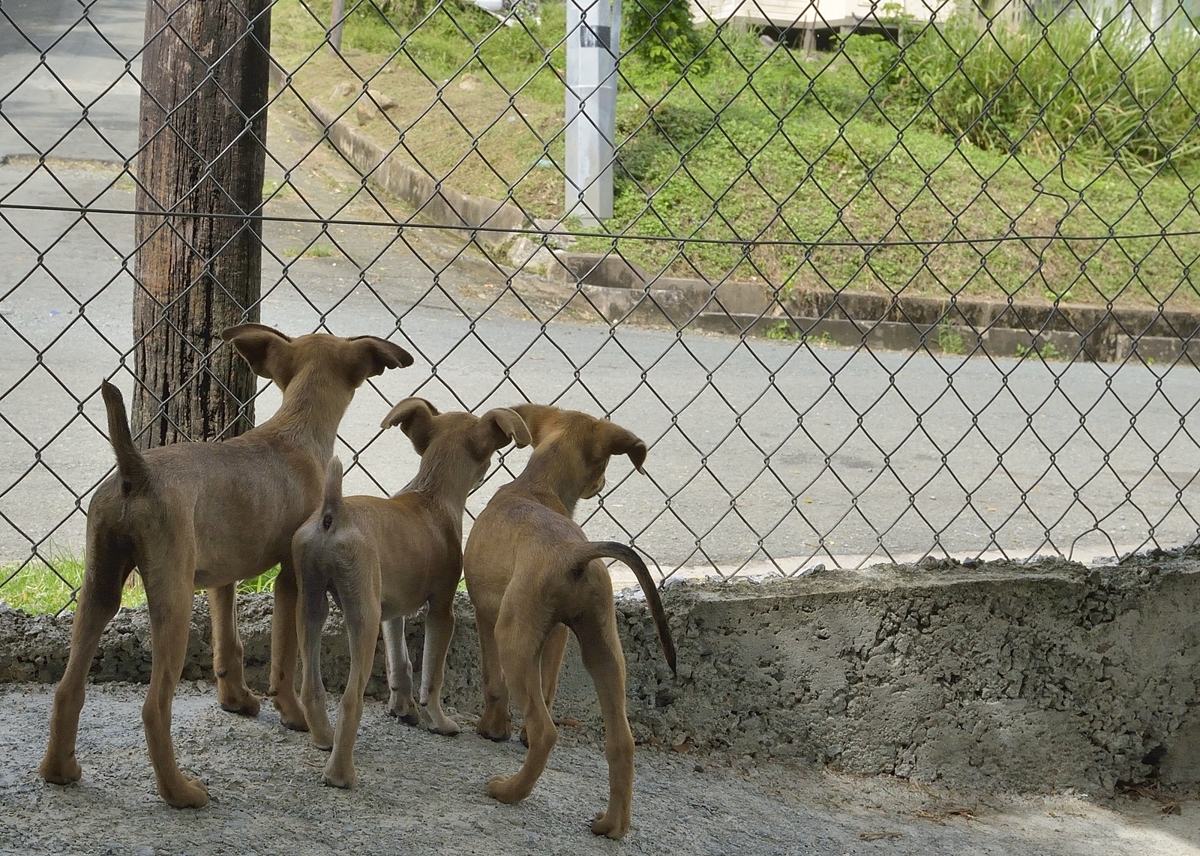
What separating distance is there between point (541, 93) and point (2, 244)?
6285 millimetres

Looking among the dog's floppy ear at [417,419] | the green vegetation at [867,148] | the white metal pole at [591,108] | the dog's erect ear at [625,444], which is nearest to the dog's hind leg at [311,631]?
the dog's floppy ear at [417,419]

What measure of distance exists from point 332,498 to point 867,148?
1020 centimetres

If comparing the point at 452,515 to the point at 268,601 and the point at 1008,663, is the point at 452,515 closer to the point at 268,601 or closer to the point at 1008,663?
the point at 268,601

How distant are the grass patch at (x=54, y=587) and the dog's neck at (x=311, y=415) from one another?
68 cm

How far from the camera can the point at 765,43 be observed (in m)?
18.2

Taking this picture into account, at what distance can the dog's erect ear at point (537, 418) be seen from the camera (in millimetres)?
2881

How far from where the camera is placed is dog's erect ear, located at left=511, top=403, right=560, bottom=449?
2881 mm

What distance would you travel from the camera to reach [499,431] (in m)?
2.75

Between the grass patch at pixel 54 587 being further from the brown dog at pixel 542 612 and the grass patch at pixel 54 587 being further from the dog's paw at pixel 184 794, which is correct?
the dog's paw at pixel 184 794

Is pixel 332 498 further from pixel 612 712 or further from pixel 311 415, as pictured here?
pixel 612 712

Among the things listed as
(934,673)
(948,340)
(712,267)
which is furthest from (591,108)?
(934,673)

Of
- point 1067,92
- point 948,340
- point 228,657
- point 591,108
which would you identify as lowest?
point 228,657

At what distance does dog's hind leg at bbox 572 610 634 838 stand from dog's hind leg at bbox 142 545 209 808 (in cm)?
76

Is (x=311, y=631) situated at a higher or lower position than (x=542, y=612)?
lower
